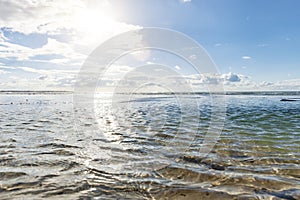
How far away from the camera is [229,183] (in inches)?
228

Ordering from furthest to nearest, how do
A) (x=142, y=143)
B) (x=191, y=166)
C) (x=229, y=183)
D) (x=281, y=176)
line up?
(x=142, y=143)
(x=191, y=166)
(x=281, y=176)
(x=229, y=183)

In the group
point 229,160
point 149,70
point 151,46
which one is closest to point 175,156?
point 229,160

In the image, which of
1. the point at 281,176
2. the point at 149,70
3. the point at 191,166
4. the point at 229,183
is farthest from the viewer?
the point at 149,70

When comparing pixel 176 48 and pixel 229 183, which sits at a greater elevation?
pixel 176 48

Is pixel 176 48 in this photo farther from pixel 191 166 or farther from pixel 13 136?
pixel 13 136

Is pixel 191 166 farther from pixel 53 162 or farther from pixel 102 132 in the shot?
pixel 102 132

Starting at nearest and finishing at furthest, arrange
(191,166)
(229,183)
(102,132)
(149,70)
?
(229,183)
(191,166)
(102,132)
(149,70)

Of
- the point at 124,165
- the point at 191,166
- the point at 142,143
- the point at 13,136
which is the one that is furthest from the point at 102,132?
the point at 191,166

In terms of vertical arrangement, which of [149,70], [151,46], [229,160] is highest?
[151,46]

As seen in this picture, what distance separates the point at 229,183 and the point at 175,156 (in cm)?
259

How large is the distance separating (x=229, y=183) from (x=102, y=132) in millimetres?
7888

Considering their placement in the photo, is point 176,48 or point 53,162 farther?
point 176,48

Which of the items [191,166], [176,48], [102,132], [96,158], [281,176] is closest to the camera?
[281,176]

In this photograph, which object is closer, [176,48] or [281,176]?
[281,176]
